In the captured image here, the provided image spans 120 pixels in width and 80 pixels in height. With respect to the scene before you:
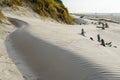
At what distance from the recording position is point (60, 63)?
379 inches

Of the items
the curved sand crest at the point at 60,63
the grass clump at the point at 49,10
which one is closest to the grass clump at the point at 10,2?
the grass clump at the point at 49,10

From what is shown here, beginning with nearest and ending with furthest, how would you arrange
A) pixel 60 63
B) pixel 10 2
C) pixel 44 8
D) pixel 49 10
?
pixel 60 63 → pixel 10 2 → pixel 44 8 → pixel 49 10

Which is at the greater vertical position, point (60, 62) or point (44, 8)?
point (60, 62)

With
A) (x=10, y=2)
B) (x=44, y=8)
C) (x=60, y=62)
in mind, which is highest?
(x=60, y=62)

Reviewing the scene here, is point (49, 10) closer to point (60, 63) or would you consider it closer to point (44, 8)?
point (44, 8)

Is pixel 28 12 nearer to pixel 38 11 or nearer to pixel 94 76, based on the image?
pixel 38 11

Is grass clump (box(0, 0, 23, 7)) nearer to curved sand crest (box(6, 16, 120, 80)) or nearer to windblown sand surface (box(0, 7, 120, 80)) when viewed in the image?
windblown sand surface (box(0, 7, 120, 80))

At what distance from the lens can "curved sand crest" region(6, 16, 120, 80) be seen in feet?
26.2

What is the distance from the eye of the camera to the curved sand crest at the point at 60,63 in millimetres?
7996

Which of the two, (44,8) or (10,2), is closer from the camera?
(10,2)

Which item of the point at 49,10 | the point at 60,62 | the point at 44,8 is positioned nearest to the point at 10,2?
the point at 44,8

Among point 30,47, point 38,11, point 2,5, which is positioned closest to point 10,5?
point 2,5

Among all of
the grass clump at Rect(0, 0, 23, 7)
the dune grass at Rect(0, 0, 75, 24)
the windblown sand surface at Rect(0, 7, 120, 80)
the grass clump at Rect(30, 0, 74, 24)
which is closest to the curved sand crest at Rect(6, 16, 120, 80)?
the windblown sand surface at Rect(0, 7, 120, 80)

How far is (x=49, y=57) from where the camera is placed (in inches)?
422
